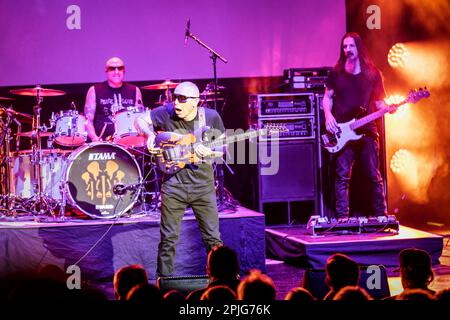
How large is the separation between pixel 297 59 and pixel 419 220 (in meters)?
3.58

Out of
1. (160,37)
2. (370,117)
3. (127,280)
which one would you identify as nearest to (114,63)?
(160,37)

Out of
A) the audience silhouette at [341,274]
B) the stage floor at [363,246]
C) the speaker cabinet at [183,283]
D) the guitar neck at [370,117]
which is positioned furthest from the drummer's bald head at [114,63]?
the audience silhouette at [341,274]

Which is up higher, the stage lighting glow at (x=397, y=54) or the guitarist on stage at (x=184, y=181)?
the stage lighting glow at (x=397, y=54)

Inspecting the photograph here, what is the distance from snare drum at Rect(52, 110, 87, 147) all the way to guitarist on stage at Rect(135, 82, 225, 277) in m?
2.18

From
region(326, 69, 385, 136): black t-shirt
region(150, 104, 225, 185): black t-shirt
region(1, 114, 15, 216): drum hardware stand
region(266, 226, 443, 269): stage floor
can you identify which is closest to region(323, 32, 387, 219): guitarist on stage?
region(326, 69, 385, 136): black t-shirt

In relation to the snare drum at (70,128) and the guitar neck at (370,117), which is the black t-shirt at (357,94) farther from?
the snare drum at (70,128)

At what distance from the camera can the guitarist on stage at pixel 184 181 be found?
258 inches

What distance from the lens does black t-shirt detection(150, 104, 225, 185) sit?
6613 mm

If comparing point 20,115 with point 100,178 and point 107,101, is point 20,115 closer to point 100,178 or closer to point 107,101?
point 107,101

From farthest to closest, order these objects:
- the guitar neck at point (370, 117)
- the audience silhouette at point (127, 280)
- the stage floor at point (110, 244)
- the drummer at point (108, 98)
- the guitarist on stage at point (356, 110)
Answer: the drummer at point (108, 98), the guitarist on stage at point (356, 110), the guitar neck at point (370, 117), the stage floor at point (110, 244), the audience silhouette at point (127, 280)

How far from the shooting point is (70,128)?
28.2 feet

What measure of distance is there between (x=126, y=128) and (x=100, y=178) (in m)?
0.79

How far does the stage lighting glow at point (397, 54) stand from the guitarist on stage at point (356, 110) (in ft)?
6.19
